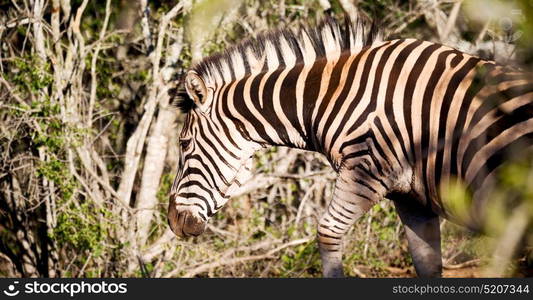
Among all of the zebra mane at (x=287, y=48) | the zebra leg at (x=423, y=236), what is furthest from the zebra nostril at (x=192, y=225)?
the zebra leg at (x=423, y=236)

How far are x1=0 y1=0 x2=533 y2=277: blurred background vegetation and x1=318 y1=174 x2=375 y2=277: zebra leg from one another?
8.08 ft

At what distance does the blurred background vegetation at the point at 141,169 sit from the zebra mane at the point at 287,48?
167 centimetres

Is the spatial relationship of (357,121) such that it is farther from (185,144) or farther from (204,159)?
(185,144)

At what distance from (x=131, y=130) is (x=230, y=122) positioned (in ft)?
13.8

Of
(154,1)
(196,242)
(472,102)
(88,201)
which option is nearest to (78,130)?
(88,201)

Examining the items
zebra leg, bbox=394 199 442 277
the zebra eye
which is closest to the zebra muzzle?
the zebra eye

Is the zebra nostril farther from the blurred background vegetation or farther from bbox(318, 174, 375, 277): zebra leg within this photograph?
the blurred background vegetation

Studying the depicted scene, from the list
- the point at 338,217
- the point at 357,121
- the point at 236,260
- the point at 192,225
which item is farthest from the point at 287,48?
the point at 236,260

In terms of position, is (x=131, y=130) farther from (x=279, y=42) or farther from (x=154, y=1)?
(x=279, y=42)

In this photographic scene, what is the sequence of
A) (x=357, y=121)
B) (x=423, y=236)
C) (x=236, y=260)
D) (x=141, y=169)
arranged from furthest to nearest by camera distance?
(x=141, y=169) → (x=236, y=260) → (x=423, y=236) → (x=357, y=121)

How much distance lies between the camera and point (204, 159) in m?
4.94

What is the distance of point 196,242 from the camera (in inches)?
310

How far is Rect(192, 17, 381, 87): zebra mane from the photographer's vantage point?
4.66 meters

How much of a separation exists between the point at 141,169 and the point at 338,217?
14.1ft
